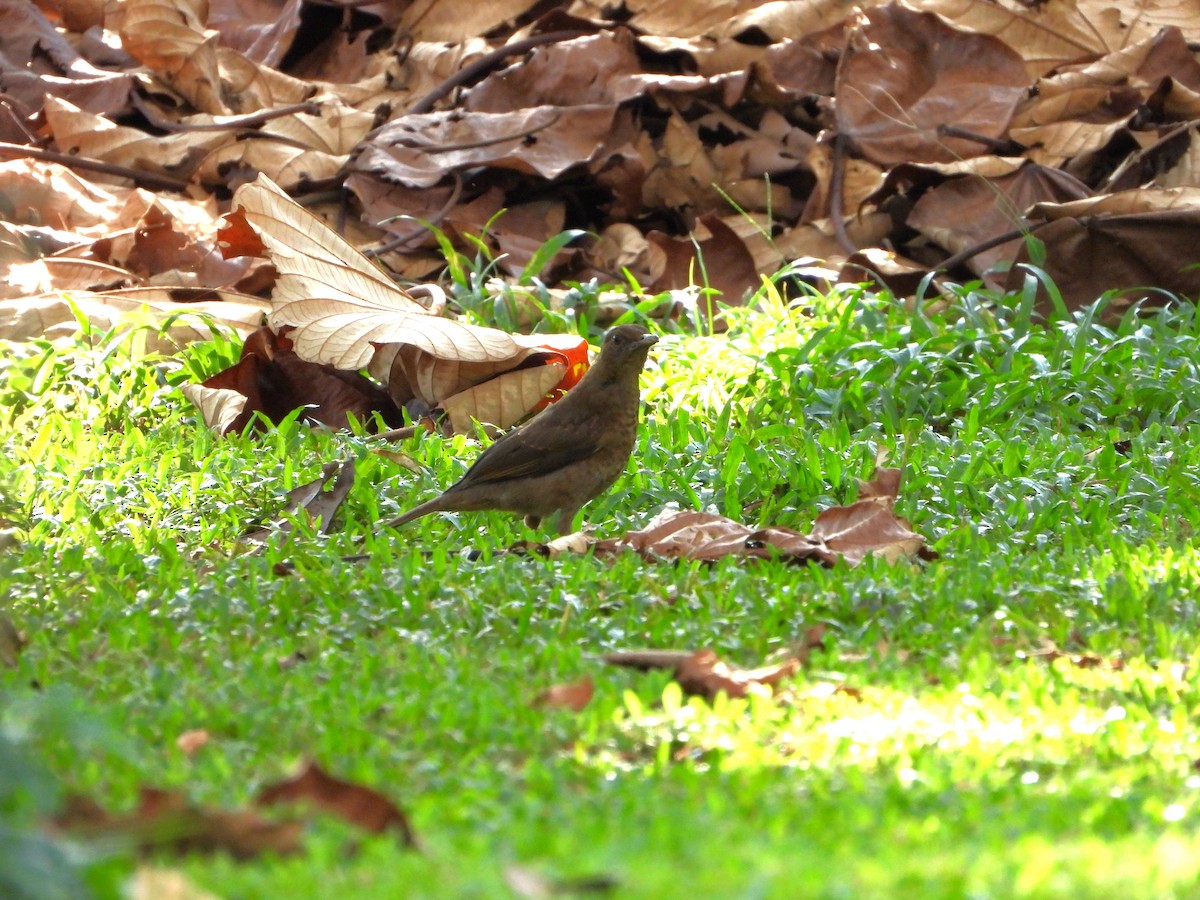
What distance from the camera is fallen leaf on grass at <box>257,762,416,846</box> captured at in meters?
2.54

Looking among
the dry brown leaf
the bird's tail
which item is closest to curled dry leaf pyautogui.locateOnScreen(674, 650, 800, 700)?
the dry brown leaf

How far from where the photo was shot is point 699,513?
5125mm

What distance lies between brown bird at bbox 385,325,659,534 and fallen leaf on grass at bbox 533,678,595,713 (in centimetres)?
195

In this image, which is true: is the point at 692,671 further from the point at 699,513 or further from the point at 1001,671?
the point at 699,513

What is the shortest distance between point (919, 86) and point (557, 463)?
5.21 m

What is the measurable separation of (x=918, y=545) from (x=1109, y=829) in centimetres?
209

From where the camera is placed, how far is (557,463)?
5.55 m

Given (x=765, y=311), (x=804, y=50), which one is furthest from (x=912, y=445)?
(x=804, y=50)

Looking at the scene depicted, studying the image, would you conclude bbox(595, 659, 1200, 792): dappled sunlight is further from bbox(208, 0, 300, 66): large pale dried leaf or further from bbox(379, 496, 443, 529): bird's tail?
bbox(208, 0, 300, 66): large pale dried leaf

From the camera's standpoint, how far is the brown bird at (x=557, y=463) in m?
5.45

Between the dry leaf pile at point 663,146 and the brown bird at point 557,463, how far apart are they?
8.89ft

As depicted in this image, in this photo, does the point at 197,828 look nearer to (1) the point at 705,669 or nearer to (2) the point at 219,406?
(1) the point at 705,669

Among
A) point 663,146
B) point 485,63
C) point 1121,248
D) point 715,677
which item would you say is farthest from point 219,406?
point 485,63

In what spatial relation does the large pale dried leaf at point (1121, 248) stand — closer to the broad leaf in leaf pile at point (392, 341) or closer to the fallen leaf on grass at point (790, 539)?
the broad leaf in leaf pile at point (392, 341)
